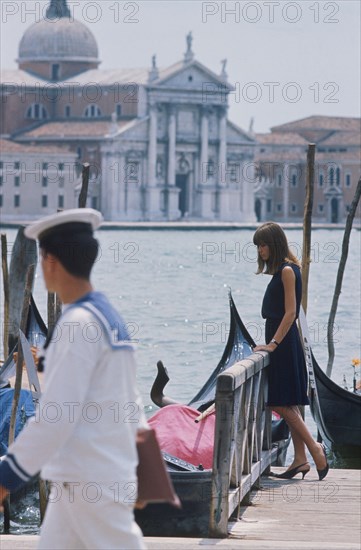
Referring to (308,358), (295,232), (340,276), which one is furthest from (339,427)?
(295,232)

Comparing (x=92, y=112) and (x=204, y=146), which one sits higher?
(x=92, y=112)

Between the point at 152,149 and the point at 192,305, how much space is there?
116 feet

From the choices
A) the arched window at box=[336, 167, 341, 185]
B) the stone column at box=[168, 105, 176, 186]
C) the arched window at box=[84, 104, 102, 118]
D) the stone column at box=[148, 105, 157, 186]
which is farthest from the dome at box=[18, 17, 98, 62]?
the arched window at box=[336, 167, 341, 185]

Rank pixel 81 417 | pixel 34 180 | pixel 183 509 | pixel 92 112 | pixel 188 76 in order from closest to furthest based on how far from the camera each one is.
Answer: pixel 81 417
pixel 183 509
pixel 34 180
pixel 92 112
pixel 188 76

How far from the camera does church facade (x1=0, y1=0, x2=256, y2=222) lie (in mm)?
57156

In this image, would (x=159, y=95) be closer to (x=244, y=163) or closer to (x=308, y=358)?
(x=244, y=163)

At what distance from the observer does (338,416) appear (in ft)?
21.5

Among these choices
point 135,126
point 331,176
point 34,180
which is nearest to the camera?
point 34,180

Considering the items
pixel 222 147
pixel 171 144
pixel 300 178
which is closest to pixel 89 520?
pixel 171 144

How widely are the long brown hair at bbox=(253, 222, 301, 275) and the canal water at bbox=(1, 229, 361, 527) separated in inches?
196

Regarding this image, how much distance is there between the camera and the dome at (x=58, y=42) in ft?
200

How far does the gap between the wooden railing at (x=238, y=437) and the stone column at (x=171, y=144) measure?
177 ft

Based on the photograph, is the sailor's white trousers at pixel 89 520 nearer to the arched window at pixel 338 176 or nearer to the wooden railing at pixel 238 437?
the wooden railing at pixel 238 437

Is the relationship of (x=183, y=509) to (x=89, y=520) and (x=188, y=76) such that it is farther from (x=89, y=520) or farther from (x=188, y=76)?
(x=188, y=76)
